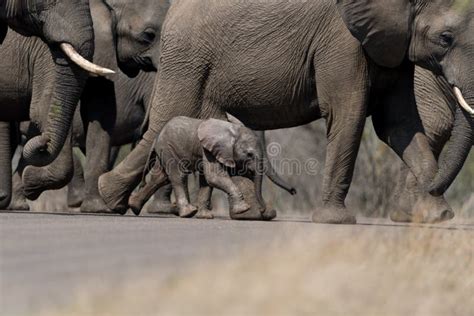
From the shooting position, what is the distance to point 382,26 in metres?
12.2

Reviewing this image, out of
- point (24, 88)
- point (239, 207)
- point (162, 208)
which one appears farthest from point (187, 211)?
point (162, 208)

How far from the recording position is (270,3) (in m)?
13.0

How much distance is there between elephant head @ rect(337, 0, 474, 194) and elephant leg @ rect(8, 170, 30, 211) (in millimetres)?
4578

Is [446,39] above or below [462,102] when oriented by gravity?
above

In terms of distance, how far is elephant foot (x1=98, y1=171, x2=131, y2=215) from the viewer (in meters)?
13.6

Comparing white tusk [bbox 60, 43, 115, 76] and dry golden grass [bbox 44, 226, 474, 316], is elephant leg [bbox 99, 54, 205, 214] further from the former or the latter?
dry golden grass [bbox 44, 226, 474, 316]

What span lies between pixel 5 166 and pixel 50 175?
0.58 metres

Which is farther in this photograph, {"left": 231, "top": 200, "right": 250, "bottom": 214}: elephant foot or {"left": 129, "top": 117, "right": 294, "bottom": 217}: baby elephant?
{"left": 129, "top": 117, "right": 294, "bottom": 217}: baby elephant

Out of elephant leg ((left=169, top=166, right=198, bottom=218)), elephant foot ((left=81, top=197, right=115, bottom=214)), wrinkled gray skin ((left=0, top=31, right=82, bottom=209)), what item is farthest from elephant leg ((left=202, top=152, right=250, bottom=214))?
elephant foot ((left=81, top=197, right=115, bottom=214))

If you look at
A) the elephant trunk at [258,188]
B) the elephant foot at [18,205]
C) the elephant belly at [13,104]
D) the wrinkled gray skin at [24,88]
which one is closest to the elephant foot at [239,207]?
the elephant trunk at [258,188]

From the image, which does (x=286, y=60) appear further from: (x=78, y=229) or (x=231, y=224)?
(x=78, y=229)

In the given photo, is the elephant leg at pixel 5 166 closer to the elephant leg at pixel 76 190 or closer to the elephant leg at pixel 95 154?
the elephant leg at pixel 95 154

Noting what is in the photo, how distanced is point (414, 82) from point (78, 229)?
5069 millimetres

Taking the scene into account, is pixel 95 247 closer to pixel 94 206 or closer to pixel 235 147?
pixel 235 147
